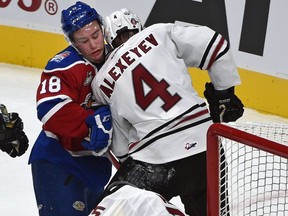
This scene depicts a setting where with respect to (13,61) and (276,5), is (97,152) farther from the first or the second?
(13,61)

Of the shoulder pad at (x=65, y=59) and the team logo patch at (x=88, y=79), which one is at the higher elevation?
the shoulder pad at (x=65, y=59)

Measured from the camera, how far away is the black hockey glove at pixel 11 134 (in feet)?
10.6

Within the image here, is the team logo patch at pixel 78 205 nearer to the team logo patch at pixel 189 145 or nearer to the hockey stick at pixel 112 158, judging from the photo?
the hockey stick at pixel 112 158

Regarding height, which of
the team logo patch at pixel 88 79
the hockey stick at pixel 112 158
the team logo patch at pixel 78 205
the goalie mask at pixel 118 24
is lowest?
the team logo patch at pixel 78 205

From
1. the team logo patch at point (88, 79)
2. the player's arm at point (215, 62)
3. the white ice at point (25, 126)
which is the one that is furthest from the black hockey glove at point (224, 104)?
the white ice at point (25, 126)

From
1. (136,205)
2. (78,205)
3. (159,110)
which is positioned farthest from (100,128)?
(136,205)

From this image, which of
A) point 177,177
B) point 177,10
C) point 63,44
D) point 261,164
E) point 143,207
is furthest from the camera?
point 63,44

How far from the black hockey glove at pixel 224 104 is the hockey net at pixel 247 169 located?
1.86 ft

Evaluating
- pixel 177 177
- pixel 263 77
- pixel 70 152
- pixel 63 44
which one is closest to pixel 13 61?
pixel 63 44

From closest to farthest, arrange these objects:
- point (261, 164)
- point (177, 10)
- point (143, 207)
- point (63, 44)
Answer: point (143, 207) < point (261, 164) < point (177, 10) < point (63, 44)

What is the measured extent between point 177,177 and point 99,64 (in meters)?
0.54

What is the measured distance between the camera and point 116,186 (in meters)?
2.64

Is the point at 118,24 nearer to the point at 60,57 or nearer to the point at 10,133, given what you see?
the point at 60,57

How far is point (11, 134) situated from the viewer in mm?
3258
